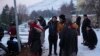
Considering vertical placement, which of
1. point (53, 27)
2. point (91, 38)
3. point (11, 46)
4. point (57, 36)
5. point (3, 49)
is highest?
point (53, 27)

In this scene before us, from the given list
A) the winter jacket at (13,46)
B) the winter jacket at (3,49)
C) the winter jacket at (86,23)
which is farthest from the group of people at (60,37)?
the winter jacket at (86,23)

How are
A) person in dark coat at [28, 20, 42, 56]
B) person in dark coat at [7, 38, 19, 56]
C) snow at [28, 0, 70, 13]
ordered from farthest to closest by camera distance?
1. snow at [28, 0, 70, 13]
2. person in dark coat at [7, 38, 19, 56]
3. person in dark coat at [28, 20, 42, 56]

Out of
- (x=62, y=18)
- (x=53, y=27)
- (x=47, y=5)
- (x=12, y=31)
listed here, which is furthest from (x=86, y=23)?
(x=12, y=31)

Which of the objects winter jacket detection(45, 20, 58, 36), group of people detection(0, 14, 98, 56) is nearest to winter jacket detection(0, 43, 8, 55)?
group of people detection(0, 14, 98, 56)

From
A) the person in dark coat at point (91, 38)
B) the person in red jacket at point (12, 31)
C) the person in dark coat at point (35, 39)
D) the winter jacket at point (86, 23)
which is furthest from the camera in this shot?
the winter jacket at point (86, 23)

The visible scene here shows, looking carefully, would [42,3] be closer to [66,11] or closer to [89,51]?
[66,11]

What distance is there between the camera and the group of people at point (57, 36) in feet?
31.8

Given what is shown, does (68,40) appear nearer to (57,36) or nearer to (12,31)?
(57,36)

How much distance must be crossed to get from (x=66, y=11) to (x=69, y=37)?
5412 millimetres

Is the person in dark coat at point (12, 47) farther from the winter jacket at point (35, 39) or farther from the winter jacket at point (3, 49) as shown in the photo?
the winter jacket at point (35, 39)

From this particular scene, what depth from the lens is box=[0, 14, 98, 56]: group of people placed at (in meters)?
9.70

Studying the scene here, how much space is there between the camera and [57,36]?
1188 centimetres

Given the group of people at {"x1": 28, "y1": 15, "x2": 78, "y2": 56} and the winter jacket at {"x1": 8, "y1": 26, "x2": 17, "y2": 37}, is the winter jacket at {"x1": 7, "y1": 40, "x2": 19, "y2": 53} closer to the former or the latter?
the winter jacket at {"x1": 8, "y1": 26, "x2": 17, "y2": 37}

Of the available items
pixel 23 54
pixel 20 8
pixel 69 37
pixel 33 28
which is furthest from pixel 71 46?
pixel 20 8
